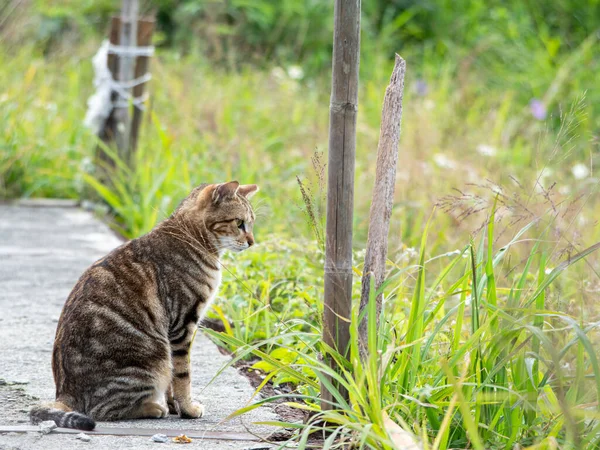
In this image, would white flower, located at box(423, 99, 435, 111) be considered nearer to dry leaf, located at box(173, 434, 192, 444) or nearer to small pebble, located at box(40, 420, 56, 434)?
dry leaf, located at box(173, 434, 192, 444)

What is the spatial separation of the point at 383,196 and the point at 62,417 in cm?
126

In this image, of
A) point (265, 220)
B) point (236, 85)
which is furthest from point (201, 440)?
point (236, 85)

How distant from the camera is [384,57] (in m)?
12.0

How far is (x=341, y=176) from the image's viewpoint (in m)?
2.62

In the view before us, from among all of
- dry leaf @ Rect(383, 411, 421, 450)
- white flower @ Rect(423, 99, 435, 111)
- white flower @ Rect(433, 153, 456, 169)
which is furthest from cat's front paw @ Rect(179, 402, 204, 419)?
white flower @ Rect(423, 99, 435, 111)

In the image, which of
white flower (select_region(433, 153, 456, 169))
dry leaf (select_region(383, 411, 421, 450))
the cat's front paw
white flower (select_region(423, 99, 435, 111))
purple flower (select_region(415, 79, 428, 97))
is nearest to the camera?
dry leaf (select_region(383, 411, 421, 450))

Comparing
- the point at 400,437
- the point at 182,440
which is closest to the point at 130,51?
the point at 182,440

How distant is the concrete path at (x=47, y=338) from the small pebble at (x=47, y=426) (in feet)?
0.08

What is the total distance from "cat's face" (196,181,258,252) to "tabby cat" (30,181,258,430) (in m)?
0.03

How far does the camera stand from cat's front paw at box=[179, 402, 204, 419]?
3088mm

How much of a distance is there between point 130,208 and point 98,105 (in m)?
1.25

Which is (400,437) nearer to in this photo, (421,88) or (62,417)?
(62,417)

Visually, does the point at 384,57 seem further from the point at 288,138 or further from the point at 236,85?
the point at 288,138

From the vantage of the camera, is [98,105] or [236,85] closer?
[98,105]
